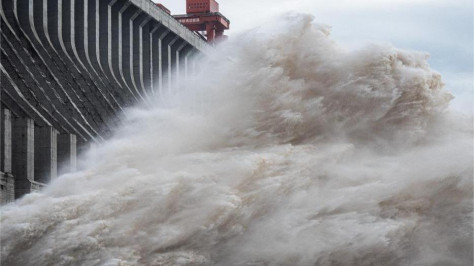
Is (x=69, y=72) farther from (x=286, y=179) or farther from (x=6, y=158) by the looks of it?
(x=286, y=179)

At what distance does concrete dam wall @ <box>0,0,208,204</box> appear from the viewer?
5556 cm

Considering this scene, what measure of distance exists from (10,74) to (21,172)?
8311 millimetres

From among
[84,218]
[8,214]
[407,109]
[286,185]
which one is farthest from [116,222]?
[407,109]

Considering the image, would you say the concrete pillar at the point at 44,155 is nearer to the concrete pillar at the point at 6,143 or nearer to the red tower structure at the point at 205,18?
the concrete pillar at the point at 6,143

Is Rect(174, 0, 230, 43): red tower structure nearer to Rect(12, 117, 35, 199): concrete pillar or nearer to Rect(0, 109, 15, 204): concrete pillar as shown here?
Rect(12, 117, 35, 199): concrete pillar

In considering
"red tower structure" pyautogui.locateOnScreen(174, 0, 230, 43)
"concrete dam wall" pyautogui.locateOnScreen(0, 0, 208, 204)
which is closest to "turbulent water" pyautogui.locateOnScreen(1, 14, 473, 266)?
"concrete dam wall" pyautogui.locateOnScreen(0, 0, 208, 204)

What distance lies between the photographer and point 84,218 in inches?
1738

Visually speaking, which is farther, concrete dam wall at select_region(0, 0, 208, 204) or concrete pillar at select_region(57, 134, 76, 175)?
concrete pillar at select_region(57, 134, 76, 175)

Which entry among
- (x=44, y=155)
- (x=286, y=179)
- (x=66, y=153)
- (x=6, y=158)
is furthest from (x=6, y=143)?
(x=286, y=179)

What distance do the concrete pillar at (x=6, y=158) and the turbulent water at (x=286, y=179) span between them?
13.9 ft

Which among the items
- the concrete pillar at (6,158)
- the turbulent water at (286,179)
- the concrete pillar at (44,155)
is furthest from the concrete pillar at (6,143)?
the turbulent water at (286,179)

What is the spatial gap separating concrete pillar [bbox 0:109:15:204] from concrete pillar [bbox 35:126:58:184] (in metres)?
3.54

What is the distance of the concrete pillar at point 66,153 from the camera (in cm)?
5938

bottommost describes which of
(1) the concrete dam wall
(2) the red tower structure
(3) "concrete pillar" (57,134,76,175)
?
(3) "concrete pillar" (57,134,76,175)
